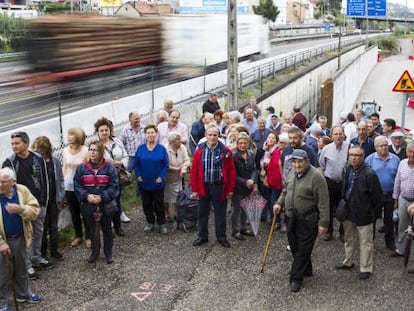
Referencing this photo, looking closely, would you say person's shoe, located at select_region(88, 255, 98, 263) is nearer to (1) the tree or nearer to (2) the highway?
(2) the highway

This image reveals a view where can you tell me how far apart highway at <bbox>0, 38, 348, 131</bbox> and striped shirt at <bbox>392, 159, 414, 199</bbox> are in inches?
337

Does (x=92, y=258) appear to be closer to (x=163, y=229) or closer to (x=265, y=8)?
(x=163, y=229)

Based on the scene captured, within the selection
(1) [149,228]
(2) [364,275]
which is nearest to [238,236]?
(1) [149,228]

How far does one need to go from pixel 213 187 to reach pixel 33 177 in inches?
93.3

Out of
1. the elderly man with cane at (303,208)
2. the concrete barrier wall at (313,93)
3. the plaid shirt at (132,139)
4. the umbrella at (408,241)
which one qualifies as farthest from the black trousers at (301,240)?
the concrete barrier wall at (313,93)

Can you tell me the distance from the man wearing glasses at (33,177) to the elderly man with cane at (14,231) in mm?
666

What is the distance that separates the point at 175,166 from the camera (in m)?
8.22

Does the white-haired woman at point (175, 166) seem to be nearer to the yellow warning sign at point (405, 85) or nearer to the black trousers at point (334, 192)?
the black trousers at point (334, 192)

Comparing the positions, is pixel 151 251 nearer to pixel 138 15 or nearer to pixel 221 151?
pixel 221 151

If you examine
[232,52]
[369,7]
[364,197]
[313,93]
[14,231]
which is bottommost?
[313,93]

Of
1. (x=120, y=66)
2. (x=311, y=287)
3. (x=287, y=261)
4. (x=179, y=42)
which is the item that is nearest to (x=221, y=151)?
(x=287, y=261)

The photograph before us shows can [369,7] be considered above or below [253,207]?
above

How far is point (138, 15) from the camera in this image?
69.3ft

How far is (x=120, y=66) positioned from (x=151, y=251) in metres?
13.5
